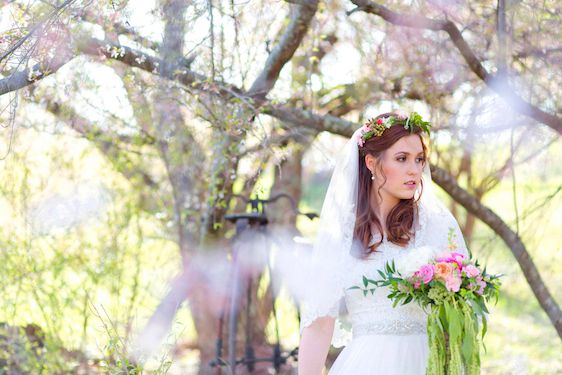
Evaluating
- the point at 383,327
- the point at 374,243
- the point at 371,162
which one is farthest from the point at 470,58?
the point at 383,327

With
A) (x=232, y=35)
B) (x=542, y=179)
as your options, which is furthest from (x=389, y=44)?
(x=542, y=179)

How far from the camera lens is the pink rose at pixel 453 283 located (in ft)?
8.79

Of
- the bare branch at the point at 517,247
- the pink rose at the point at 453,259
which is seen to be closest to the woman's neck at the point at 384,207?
the pink rose at the point at 453,259

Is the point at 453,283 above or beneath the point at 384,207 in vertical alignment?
beneath

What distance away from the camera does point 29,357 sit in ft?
17.2

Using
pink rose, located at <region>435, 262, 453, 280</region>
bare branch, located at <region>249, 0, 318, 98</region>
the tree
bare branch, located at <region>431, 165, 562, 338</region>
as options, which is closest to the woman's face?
pink rose, located at <region>435, 262, 453, 280</region>

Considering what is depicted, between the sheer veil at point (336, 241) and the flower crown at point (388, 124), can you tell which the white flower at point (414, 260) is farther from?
the flower crown at point (388, 124)

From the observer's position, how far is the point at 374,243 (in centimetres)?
319

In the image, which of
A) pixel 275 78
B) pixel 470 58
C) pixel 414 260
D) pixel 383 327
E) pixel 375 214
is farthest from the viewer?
pixel 275 78

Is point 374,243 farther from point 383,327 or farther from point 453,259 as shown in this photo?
point 453,259

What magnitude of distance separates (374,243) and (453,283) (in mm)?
550

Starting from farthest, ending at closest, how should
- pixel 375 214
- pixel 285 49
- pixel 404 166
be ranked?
pixel 285 49
pixel 375 214
pixel 404 166

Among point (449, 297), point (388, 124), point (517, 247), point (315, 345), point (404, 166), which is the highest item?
point (388, 124)

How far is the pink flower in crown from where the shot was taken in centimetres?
268
